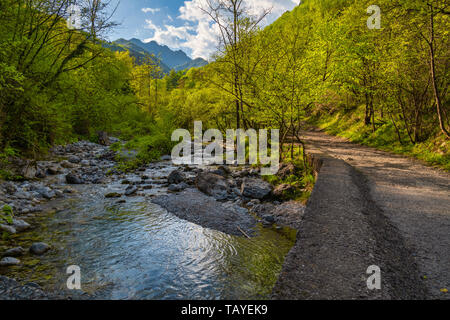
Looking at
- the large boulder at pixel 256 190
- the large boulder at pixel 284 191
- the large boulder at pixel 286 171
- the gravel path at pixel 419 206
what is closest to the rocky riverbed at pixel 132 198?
the large boulder at pixel 256 190

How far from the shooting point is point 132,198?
9617mm

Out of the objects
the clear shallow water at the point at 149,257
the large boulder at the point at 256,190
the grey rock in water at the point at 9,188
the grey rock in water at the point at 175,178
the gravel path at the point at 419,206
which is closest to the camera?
the gravel path at the point at 419,206

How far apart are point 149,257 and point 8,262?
2.69 metres

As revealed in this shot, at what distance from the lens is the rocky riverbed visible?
5331 millimetres

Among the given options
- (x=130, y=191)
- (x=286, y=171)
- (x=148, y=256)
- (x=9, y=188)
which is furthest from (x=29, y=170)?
(x=286, y=171)

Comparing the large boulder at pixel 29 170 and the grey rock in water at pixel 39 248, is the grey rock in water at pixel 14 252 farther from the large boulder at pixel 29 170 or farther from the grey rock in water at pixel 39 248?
the large boulder at pixel 29 170

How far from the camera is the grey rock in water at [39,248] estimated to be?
5.23 meters

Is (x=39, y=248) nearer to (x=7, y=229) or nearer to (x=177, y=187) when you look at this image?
(x=7, y=229)

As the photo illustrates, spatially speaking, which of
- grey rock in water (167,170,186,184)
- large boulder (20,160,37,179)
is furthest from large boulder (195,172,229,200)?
large boulder (20,160,37,179)

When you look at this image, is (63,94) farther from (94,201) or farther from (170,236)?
(170,236)

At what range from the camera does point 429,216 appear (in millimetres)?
5473

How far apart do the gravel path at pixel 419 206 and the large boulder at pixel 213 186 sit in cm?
524

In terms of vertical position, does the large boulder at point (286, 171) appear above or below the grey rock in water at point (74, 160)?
below

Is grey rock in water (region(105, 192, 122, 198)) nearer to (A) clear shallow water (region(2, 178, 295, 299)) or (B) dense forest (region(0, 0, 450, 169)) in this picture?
(A) clear shallow water (region(2, 178, 295, 299))
